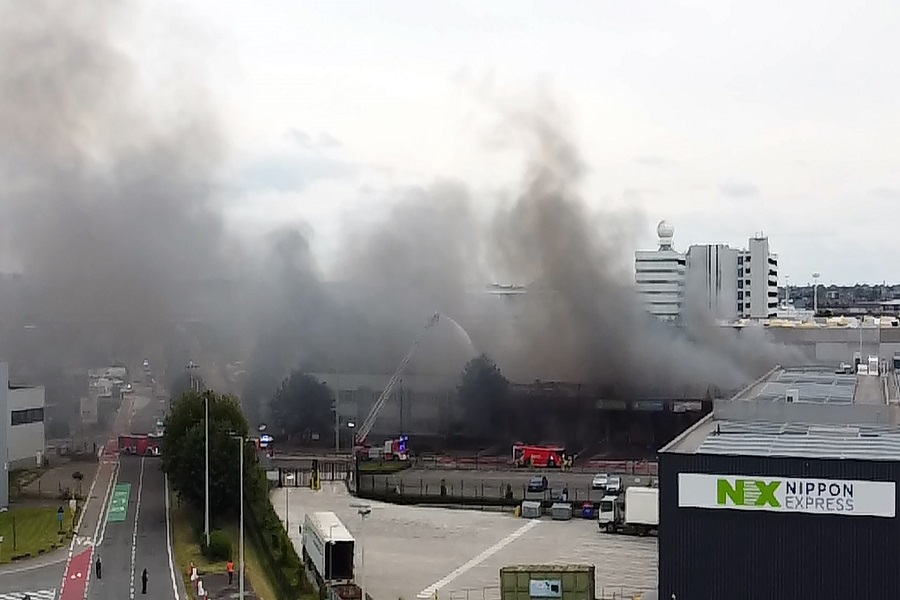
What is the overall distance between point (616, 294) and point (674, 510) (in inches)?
1797

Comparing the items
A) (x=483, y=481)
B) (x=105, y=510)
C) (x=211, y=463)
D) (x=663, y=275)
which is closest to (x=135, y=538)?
(x=211, y=463)

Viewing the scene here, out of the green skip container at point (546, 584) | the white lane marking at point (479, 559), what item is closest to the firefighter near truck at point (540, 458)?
the white lane marking at point (479, 559)

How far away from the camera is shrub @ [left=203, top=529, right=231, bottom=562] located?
26.2 m

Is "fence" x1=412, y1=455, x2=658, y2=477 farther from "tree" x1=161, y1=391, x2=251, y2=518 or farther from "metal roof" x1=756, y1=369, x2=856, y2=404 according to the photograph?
"tree" x1=161, y1=391, x2=251, y2=518

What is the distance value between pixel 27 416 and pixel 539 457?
22123 millimetres

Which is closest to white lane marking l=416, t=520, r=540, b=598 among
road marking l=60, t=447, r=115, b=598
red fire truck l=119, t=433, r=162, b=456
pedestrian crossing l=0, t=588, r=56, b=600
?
road marking l=60, t=447, r=115, b=598

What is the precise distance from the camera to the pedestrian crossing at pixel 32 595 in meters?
22.7

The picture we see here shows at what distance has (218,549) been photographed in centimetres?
2617

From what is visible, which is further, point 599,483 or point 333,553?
point 599,483

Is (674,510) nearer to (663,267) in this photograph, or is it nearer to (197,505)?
(197,505)

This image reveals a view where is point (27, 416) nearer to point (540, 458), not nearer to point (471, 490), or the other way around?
point (471, 490)

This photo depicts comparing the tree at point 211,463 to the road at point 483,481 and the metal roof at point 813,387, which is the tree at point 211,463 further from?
the metal roof at point 813,387

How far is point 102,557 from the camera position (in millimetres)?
27000

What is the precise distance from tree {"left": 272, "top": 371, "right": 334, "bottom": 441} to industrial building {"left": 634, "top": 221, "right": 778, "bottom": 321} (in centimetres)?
6278
